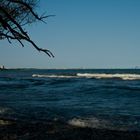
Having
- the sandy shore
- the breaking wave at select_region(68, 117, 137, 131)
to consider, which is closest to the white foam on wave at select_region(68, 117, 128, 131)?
the breaking wave at select_region(68, 117, 137, 131)

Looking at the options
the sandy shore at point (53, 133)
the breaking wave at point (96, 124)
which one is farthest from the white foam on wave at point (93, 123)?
the sandy shore at point (53, 133)

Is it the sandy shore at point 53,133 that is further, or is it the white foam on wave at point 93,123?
the white foam on wave at point 93,123

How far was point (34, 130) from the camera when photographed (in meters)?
11.4

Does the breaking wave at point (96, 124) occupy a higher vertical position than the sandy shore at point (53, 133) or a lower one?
lower

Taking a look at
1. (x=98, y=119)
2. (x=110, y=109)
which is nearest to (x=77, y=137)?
(x=98, y=119)

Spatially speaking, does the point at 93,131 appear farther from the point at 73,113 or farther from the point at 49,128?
the point at 73,113

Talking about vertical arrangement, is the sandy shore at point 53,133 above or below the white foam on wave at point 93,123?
above

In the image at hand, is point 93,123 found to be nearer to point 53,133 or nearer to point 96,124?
point 96,124

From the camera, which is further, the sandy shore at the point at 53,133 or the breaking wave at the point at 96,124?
the breaking wave at the point at 96,124

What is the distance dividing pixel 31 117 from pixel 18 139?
5709 mm

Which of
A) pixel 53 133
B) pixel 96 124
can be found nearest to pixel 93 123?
pixel 96 124

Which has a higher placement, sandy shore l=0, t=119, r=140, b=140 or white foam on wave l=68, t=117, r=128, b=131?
sandy shore l=0, t=119, r=140, b=140

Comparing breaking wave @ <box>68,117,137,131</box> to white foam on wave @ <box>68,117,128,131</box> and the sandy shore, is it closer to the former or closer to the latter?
white foam on wave @ <box>68,117,128,131</box>

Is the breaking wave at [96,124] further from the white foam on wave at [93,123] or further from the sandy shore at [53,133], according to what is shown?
the sandy shore at [53,133]
